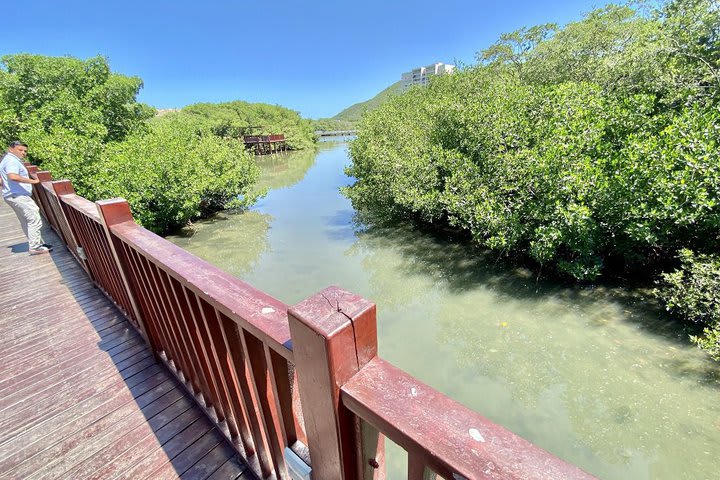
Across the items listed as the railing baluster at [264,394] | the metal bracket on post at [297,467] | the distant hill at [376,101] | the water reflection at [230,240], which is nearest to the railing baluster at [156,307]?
the railing baluster at [264,394]

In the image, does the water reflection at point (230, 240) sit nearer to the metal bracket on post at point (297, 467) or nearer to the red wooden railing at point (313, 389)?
the red wooden railing at point (313, 389)

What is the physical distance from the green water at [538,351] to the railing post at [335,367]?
3.11 m

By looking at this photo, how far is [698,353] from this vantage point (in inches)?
167

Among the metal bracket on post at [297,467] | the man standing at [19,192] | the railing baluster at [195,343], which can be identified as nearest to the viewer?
the metal bracket on post at [297,467]

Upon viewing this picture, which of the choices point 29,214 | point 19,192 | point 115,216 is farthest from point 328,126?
point 115,216

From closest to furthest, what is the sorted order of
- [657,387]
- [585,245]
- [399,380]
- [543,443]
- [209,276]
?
[399,380], [209,276], [543,443], [657,387], [585,245]

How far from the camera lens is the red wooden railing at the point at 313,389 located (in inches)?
20.4

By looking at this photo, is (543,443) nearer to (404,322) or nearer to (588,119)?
(404,322)

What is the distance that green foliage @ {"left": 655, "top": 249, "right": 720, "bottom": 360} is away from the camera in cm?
390

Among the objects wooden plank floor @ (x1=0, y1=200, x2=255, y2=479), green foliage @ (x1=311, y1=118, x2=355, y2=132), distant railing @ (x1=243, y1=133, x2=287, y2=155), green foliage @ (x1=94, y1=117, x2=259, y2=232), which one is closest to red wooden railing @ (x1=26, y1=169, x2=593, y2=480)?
wooden plank floor @ (x1=0, y1=200, x2=255, y2=479)

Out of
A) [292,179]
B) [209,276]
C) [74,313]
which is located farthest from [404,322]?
[292,179]

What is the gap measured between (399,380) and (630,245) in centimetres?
652

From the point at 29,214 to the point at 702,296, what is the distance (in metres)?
8.88

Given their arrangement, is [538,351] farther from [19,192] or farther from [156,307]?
[19,192]
